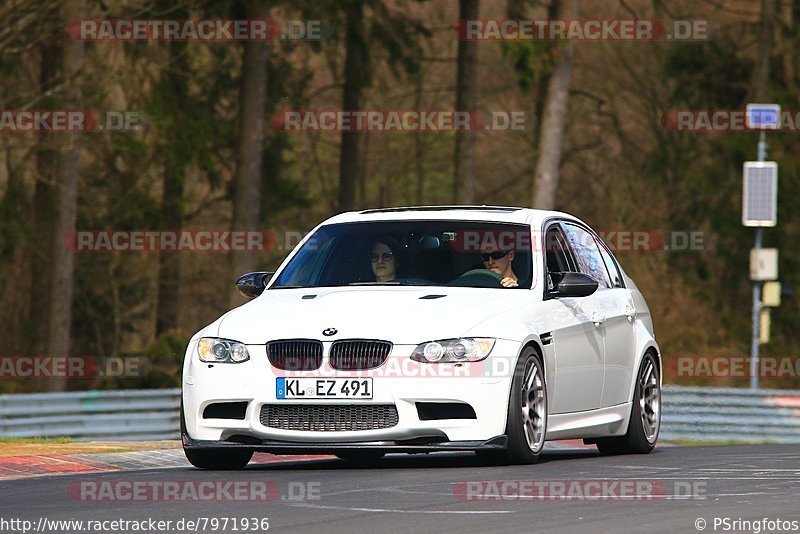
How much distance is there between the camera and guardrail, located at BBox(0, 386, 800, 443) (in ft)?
65.8

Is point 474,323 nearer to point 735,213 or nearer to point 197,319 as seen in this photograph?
point 735,213

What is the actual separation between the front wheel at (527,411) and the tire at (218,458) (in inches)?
68.5

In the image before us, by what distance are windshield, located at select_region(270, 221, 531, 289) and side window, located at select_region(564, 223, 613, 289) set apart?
92cm

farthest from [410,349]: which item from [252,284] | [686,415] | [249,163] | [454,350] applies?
[249,163]

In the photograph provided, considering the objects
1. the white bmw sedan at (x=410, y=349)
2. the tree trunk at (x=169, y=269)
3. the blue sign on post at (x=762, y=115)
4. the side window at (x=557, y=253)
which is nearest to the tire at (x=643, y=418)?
the white bmw sedan at (x=410, y=349)

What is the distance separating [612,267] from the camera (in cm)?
1390

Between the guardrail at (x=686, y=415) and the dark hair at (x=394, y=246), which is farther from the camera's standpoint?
the guardrail at (x=686, y=415)

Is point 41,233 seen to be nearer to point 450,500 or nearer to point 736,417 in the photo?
point 736,417

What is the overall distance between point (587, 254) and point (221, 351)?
3505 millimetres

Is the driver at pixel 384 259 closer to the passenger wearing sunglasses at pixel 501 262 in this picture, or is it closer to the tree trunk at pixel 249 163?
the passenger wearing sunglasses at pixel 501 262

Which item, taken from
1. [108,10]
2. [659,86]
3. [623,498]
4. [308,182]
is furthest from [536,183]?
[623,498]

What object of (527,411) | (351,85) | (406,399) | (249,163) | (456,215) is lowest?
(527,411)

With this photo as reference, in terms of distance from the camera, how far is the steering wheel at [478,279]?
11922 mm

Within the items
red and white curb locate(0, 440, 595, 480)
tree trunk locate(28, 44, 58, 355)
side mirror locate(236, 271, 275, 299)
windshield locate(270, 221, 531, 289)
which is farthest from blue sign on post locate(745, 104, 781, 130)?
side mirror locate(236, 271, 275, 299)
